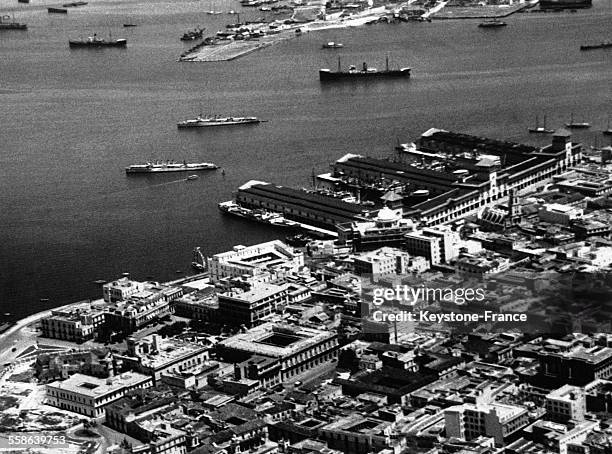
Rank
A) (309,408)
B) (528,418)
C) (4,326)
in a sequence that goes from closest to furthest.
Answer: (528,418) < (309,408) < (4,326)

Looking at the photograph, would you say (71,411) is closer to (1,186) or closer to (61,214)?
(61,214)

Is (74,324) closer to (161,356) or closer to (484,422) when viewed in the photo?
(161,356)

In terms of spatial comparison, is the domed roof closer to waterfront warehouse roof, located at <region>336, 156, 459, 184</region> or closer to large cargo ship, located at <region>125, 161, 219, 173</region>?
waterfront warehouse roof, located at <region>336, 156, 459, 184</region>

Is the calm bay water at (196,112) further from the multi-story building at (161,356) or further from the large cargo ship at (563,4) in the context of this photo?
the multi-story building at (161,356)

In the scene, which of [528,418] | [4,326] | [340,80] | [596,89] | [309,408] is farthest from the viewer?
[340,80]

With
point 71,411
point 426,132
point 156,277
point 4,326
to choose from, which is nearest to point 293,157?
point 426,132
